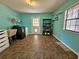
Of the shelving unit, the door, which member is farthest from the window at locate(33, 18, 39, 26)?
the shelving unit

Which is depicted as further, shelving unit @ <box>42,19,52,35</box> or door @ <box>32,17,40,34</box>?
door @ <box>32,17,40,34</box>

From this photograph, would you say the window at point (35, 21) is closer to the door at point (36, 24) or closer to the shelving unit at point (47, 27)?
the door at point (36, 24)

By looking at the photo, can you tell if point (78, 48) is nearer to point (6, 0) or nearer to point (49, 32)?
point (6, 0)

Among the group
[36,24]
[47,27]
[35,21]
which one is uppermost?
[35,21]

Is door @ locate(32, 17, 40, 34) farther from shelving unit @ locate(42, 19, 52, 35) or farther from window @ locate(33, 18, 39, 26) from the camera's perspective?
shelving unit @ locate(42, 19, 52, 35)

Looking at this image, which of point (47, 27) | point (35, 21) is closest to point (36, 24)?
point (35, 21)

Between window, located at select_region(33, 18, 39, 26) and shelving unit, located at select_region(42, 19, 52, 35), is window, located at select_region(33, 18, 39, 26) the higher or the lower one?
the higher one

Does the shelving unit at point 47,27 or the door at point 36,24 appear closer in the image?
the shelving unit at point 47,27

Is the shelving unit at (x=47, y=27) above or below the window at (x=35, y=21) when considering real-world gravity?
below

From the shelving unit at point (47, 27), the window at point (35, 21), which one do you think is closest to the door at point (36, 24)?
the window at point (35, 21)

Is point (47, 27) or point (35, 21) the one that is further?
point (35, 21)

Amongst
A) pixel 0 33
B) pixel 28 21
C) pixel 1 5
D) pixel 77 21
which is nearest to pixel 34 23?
pixel 28 21

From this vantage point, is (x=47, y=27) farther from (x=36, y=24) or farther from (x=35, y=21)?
(x=35, y=21)

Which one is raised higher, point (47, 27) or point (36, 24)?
point (36, 24)
